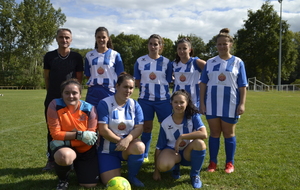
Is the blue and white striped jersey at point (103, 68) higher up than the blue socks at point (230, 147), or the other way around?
the blue and white striped jersey at point (103, 68)

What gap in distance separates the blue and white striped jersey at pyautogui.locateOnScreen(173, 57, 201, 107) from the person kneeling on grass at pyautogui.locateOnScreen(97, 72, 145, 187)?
35.5 inches

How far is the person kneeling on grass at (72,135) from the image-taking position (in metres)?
2.98

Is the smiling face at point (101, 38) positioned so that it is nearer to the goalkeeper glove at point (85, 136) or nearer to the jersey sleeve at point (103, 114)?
the jersey sleeve at point (103, 114)

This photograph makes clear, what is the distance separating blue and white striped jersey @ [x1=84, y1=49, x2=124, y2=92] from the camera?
3.77 metres

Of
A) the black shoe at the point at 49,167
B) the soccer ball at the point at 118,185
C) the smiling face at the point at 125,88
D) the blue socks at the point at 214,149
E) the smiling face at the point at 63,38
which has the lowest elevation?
the black shoe at the point at 49,167

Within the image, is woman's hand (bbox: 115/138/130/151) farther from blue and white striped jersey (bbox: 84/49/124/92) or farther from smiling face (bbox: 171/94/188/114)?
blue and white striped jersey (bbox: 84/49/124/92)

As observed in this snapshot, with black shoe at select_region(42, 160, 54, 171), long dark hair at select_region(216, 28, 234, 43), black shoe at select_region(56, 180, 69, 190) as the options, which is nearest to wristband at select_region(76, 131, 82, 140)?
black shoe at select_region(56, 180, 69, 190)

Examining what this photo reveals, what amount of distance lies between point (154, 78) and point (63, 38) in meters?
1.42

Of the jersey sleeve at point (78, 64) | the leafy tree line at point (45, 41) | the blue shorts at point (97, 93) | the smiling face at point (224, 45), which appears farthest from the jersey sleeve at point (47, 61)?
the leafy tree line at point (45, 41)

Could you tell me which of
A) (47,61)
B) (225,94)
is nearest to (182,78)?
(225,94)

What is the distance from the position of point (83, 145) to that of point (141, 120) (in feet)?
2.56

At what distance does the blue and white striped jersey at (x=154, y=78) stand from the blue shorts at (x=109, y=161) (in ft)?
3.37

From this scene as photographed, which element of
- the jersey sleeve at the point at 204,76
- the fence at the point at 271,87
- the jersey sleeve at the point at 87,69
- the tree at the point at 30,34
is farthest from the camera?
the tree at the point at 30,34

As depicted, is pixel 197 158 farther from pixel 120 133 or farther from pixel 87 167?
pixel 87 167
